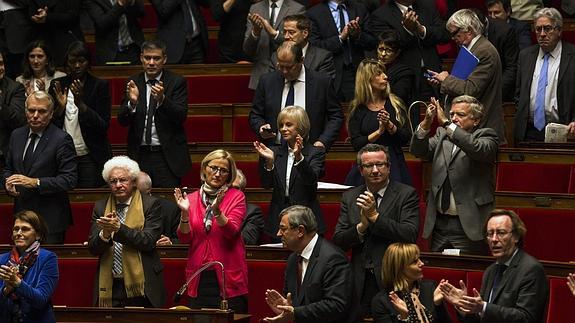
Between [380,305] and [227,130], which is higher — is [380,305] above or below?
below

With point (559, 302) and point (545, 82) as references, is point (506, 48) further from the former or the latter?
point (559, 302)

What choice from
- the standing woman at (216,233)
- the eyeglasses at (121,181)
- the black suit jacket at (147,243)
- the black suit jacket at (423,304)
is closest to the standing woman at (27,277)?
the black suit jacket at (147,243)

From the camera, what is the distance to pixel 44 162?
6332mm

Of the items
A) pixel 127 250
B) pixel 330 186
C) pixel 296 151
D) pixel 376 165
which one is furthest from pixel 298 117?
pixel 127 250

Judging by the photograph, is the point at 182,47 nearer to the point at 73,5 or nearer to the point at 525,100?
the point at 73,5

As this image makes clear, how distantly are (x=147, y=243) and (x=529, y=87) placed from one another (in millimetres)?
2196

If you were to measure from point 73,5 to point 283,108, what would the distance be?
2283 mm

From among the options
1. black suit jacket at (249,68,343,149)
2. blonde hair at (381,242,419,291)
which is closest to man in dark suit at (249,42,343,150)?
black suit jacket at (249,68,343,149)

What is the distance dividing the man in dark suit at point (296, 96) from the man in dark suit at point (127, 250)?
35.2 inches

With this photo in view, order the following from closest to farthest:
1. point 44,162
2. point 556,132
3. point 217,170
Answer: point 217,170, point 44,162, point 556,132

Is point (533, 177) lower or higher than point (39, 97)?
lower

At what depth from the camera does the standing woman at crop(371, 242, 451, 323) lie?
4.90m

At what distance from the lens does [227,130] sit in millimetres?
7816

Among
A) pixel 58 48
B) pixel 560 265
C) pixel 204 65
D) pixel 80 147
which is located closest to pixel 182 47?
pixel 204 65
